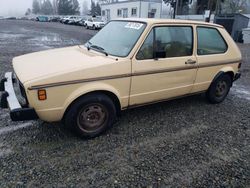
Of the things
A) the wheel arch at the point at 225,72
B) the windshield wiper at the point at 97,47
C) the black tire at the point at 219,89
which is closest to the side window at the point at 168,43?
the windshield wiper at the point at 97,47

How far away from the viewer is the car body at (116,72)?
122 inches

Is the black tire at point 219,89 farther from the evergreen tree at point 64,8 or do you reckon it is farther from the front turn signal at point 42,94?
the evergreen tree at point 64,8

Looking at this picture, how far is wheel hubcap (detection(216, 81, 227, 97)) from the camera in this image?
5.13m

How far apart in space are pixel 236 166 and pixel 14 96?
10.7 feet

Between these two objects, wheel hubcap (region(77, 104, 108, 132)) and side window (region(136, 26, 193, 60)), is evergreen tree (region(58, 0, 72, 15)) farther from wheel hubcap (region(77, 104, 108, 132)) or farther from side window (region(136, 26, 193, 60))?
wheel hubcap (region(77, 104, 108, 132))

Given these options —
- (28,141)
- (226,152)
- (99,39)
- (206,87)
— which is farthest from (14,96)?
(206,87)

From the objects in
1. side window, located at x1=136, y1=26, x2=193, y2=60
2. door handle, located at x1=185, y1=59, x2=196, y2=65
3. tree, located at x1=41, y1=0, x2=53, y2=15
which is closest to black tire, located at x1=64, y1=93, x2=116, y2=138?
side window, located at x1=136, y1=26, x2=193, y2=60

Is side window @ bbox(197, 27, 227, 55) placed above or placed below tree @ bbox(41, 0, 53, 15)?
below

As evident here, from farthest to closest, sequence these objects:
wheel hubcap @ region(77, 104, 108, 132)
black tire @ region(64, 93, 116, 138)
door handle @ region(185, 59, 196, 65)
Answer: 1. door handle @ region(185, 59, 196, 65)
2. wheel hubcap @ region(77, 104, 108, 132)
3. black tire @ region(64, 93, 116, 138)

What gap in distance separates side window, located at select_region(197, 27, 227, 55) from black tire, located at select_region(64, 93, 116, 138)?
7.06ft

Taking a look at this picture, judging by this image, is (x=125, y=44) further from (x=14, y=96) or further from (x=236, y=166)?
(x=236, y=166)

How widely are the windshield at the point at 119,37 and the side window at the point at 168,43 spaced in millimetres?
206

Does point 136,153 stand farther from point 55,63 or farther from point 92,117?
point 55,63

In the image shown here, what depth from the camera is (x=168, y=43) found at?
402cm
